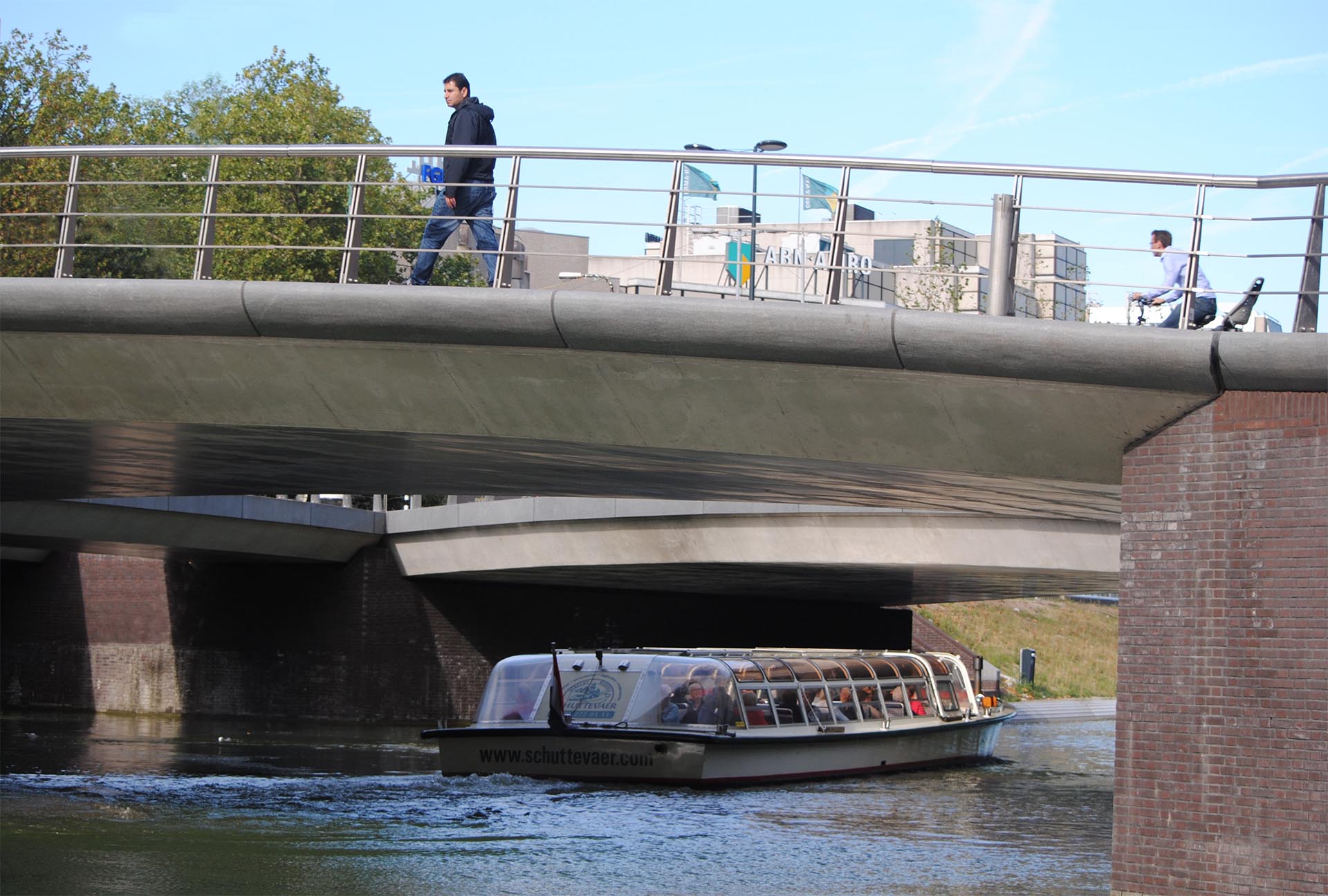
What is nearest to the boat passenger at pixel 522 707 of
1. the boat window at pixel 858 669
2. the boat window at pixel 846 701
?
the boat window at pixel 846 701

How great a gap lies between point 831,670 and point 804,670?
2.84 feet

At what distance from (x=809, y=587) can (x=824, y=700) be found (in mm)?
9379

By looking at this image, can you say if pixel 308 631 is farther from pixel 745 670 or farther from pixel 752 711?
pixel 752 711

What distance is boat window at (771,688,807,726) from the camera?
23.1 metres

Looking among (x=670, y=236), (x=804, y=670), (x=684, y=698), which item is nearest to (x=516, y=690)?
(x=684, y=698)

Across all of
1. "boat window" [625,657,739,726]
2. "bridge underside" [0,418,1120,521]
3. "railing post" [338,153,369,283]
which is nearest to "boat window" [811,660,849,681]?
"boat window" [625,657,739,726]

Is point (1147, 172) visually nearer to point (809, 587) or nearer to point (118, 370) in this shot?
point (118, 370)

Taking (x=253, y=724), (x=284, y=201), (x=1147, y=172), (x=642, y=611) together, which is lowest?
(x=253, y=724)

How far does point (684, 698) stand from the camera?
72.9ft

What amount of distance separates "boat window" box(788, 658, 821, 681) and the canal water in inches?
68.2

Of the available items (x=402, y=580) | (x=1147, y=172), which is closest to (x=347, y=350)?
(x=1147, y=172)

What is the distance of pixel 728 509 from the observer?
2658cm

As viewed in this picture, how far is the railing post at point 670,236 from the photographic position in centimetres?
1247

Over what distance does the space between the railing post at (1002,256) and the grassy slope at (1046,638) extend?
40.1 metres
